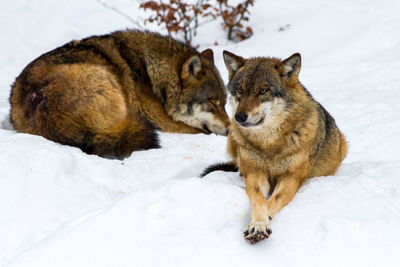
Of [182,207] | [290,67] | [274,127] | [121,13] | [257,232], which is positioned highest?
[121,13]

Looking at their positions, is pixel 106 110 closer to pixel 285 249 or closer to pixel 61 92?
pixel 61 92

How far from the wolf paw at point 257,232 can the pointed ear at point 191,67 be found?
315 centimetres

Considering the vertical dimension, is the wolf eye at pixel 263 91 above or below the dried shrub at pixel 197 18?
below

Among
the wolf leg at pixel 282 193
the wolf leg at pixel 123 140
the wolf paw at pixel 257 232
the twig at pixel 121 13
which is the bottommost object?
the wolf leg at pixel 282 193

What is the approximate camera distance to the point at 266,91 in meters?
3.68

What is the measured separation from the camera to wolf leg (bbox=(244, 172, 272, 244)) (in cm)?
288

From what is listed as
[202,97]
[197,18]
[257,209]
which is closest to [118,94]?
[202,97]

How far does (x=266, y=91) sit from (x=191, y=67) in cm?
221

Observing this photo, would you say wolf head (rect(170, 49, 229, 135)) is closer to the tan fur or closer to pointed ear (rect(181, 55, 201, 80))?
pointed ear (rect(181, 55, 201, 80))

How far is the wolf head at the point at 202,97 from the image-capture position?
575 cm

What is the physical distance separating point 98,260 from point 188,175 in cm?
201

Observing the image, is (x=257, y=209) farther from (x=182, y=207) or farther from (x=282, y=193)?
(x=182, y=207)

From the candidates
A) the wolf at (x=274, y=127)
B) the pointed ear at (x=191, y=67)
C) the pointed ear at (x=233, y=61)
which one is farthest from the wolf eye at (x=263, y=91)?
the pointed ear at (x=191, y=67)

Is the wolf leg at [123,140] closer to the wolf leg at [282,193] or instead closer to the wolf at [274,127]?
the wolf at [274,127]
